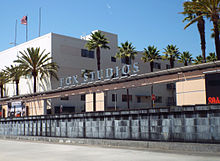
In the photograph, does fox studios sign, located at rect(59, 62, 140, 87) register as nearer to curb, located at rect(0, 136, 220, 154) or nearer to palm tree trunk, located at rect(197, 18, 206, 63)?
palm tree trunk, located at rect(197, 18, 206, 63)

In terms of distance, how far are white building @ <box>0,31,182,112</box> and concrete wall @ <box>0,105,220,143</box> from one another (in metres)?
27.1

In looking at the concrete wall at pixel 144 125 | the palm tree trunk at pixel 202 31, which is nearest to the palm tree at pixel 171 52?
the palm tree trunk at pixel 202 31

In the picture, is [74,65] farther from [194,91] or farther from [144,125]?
[144,125]

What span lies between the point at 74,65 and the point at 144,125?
44.7 metres

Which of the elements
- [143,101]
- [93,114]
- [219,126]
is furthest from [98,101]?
[143,101]

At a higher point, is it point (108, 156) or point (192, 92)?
point (192, 92)

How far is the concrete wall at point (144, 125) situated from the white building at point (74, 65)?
27.1 metres

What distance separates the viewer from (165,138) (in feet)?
55.9

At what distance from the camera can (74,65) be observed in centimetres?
6153

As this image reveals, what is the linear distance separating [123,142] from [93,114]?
4.20 m

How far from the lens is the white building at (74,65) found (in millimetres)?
58500

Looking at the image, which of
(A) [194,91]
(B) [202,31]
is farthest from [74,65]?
(A) [194,91]

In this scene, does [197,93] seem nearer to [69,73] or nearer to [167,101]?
[69,73]

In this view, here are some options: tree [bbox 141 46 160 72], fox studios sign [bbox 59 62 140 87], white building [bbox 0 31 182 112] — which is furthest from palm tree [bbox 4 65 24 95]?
tree [bbox 141 46 160 72]
